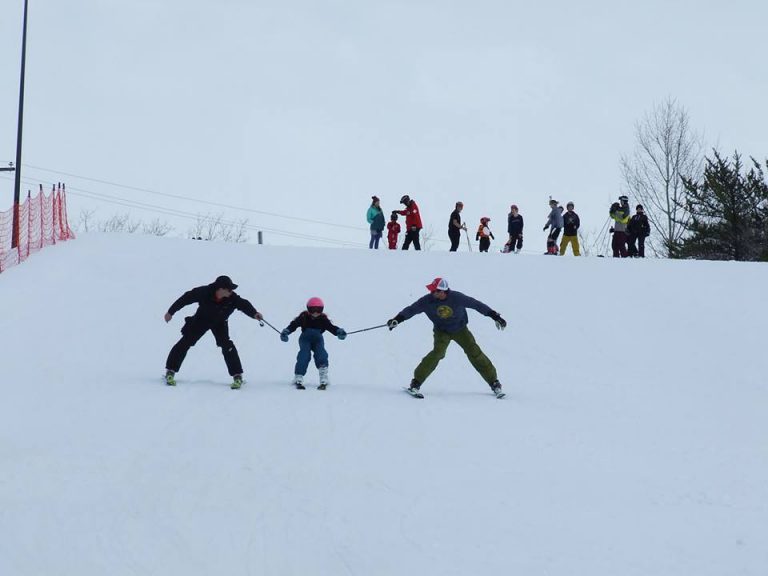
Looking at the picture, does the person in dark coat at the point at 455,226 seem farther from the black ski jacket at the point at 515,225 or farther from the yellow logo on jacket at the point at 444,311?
the yellow logo on jacket at the point at 444,311

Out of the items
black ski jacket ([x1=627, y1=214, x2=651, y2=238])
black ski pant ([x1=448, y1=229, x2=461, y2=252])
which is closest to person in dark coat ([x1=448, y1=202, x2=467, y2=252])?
black ski pant ([x1=448, y1=229, x2=461, y2=252])

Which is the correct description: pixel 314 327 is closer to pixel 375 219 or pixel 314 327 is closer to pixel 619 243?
pixel 375 219

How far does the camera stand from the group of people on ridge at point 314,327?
40.9 feet

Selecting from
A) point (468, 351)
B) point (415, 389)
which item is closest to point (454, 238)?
point (468, 351)

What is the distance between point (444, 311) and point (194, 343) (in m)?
3.33

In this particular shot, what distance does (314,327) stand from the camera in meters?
12.6

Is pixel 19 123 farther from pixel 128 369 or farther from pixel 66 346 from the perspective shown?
pixel 128 369

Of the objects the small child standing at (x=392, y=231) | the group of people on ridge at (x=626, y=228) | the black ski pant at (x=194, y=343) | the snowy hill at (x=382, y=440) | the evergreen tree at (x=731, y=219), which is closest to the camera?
the snowy hill at (x=382, y=440)

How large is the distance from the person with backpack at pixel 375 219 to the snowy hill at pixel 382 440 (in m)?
5.87

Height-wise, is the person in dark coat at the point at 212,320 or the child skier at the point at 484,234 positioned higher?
the child skier at the point at 484,234

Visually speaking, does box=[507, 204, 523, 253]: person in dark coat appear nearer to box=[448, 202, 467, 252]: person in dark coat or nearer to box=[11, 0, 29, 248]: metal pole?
box=[448, 202, 467, 252]: person in dark coat

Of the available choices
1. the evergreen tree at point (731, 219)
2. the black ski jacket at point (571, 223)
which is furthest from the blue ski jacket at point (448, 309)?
the evergreen tree at point (731, 219)

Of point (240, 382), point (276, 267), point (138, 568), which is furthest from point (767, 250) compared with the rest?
point (138, 568)

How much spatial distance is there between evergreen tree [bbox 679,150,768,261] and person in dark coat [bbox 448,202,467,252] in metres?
18.2
